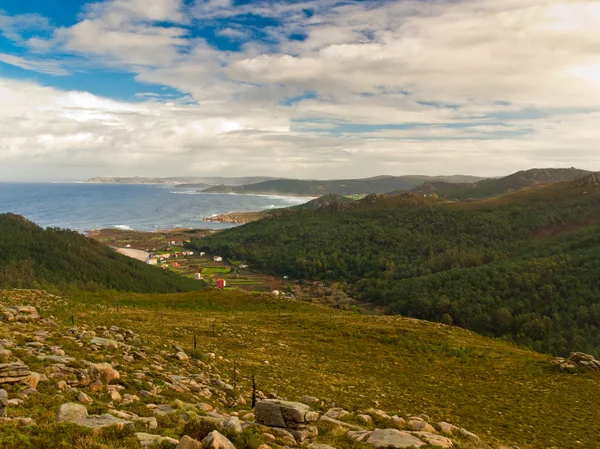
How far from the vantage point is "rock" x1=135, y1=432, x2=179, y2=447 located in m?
8.08

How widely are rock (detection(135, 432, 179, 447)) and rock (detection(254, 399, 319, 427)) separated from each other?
343 cm

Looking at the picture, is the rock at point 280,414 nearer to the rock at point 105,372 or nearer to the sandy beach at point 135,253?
the rock at point 105,372

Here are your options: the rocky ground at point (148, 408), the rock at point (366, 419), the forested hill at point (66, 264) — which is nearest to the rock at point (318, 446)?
the rocky ground at point (148, 408)

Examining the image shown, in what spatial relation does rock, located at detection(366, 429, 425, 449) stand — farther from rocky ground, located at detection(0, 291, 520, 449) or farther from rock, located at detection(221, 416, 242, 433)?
rock, located at detection(221, 416, 242, 433)

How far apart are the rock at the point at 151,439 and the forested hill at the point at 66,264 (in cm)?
7043

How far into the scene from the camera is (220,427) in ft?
31.1

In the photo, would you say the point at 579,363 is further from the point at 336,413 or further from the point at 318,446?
the point at 318,446

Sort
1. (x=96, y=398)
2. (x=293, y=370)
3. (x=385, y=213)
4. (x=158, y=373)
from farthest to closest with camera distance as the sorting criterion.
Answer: (x=385, y=213) → (x=293, y=370) → (x=158, y=373) → (x=96, y=398)

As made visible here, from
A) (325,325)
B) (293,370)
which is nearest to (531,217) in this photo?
(325,325)

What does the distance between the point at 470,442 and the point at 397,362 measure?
15051 millimetres

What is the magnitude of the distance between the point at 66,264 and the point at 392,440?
93125mm

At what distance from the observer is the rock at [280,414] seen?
36.5 feet

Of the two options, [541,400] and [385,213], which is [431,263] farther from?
[541,400]

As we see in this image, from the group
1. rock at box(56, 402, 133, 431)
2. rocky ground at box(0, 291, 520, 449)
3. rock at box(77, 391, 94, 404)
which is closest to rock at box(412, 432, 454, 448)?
rocky ground at box(0, 291, 520, 449)
